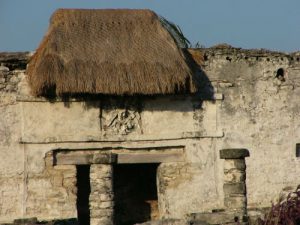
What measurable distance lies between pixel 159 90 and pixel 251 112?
213cm

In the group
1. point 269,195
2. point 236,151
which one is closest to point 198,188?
point 269,195

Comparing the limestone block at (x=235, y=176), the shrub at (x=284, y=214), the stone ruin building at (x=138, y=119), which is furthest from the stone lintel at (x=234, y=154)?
the shrub at (x=284, y=214)

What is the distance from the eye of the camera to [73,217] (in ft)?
51.9

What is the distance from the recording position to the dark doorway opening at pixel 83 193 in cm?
1659

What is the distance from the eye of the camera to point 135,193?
17156 mm

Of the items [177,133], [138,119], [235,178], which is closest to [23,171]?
[138,119]

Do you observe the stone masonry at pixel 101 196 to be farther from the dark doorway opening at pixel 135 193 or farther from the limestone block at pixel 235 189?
the dark doorway opening at pixel 135 193

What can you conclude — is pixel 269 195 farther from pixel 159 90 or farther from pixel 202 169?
pixel 159 90

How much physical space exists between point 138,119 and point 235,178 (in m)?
2.78

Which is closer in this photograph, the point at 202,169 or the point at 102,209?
the point at 102,209

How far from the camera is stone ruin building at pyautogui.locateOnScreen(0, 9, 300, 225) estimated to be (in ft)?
51.6

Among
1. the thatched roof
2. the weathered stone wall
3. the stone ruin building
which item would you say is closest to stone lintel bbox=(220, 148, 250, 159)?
the stone ruin building

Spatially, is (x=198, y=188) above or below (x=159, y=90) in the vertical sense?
below

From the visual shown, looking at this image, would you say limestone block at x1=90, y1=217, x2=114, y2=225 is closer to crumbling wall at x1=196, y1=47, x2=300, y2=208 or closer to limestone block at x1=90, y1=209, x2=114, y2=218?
limestone block at x1=90, y1=209, x2=114, y2=218
